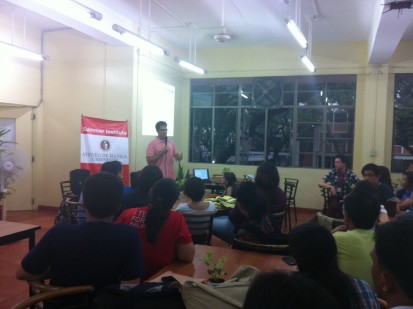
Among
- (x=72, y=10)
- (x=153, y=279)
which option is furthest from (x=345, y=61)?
(x=153, y=279)

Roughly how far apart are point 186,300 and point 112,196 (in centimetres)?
70

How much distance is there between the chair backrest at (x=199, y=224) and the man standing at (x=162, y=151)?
2.31 meters

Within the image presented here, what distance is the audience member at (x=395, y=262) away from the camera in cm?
93

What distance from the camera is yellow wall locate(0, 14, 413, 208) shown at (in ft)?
21.3

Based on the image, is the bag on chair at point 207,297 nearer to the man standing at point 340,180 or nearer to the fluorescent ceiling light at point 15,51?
the man standing at point 340,180

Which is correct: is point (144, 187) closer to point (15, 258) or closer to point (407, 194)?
point (15, 258)

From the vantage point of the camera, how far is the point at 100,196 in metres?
1.72

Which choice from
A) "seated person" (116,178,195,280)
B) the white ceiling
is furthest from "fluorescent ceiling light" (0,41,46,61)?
"seated person" (116,178,195,280)

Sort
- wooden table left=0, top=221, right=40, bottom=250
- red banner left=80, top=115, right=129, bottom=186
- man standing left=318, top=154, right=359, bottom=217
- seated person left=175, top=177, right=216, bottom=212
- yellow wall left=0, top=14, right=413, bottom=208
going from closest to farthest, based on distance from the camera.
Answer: wooden table left=0, top=221, right=40, bottom=250
seated person left=175, top=177, right=216, bottom=212
man standing left=318, top=154, right=359, bottom=217
red banner left=80, top=115, right=129, bottom=186
yellow wall left=0, top=14, right=413, bottom=208

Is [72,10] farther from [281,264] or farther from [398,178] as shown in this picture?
[398,178]

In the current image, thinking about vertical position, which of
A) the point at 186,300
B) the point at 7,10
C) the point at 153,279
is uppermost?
the point at 7,10

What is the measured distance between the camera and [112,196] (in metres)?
1.74

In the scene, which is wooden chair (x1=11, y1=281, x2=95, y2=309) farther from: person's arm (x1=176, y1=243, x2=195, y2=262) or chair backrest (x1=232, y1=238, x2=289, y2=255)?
chair backrest (x1=232, y1=238, x2=289, y2=255)

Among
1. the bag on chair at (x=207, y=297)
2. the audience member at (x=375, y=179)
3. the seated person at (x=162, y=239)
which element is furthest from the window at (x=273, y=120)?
the bag on chair at (x=207, y=297)
